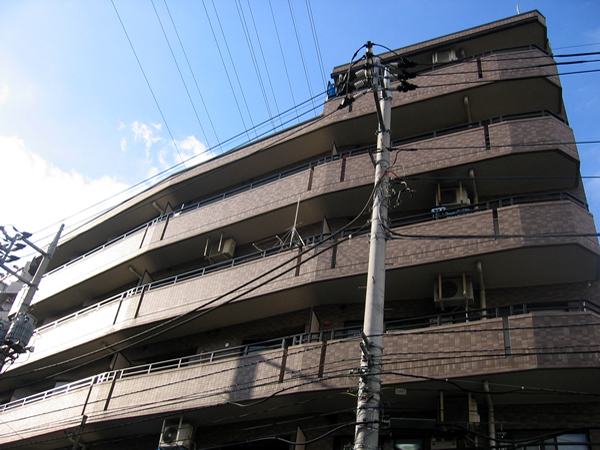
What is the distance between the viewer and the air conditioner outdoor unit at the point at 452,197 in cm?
1426

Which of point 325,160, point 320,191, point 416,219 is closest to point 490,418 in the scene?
point 416,219

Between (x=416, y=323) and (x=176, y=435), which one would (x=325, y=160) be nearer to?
(x=416, y=323)

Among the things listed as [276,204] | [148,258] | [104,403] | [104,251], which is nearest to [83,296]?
[104,251]

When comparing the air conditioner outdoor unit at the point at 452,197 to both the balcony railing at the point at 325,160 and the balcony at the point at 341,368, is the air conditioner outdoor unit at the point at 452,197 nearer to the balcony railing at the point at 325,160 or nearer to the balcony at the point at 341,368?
the balcony railing at the point at 325,160

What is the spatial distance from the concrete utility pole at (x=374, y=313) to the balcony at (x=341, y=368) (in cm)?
131

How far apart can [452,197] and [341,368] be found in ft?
18.2

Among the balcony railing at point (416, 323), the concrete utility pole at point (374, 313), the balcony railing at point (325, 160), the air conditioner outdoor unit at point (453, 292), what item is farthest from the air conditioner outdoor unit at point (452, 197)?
the concrete utility pole at point (374, 313)

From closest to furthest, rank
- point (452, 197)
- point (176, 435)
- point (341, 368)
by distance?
1. point (341, 368)
2. point (176, 435)
3. point (452, 197)

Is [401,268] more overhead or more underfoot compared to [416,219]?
more underfoot

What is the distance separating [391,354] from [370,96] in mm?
→ 9635

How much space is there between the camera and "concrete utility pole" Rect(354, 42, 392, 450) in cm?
754

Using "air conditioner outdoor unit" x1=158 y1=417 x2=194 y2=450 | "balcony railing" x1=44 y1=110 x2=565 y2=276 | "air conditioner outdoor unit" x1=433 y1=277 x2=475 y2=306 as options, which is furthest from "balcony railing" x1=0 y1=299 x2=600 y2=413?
"balcony railing" x1=44 y1=110 x2=565 y2=276

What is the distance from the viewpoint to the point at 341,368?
39.9 feet

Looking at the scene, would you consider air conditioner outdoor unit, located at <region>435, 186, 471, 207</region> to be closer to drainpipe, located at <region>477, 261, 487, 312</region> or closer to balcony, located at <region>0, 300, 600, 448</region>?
drainpipe, located at <region>477, 261, 487, 312</region>
